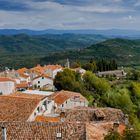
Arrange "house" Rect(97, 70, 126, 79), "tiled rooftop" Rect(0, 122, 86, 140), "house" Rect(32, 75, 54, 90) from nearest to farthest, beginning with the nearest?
"tiled rooftop" Rect(0, 122, 86, 140), "house" Rect(32, 75, 54, 90), "house" Rect(97, 70, 126, 79)

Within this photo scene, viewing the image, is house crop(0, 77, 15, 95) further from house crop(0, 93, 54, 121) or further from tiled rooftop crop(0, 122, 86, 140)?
tiled rooftop crop(0, 122, 86, 140)

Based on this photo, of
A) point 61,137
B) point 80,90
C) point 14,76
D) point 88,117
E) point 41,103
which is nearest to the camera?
point 61,137

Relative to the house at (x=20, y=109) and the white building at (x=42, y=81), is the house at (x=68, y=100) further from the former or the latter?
the white building at (x=42, y=81)

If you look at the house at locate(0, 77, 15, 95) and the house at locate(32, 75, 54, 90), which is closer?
the house at locate(0, 77, 15, 95)

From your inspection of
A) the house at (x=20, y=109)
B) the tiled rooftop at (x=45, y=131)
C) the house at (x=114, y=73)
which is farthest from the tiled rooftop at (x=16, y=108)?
the house at (x=114, y=73)

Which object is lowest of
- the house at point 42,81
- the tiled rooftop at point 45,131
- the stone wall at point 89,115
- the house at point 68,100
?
the house at point 42,81

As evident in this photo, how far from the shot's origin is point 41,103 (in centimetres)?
4084

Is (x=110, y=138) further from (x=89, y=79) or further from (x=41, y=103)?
(x=89, y=79)

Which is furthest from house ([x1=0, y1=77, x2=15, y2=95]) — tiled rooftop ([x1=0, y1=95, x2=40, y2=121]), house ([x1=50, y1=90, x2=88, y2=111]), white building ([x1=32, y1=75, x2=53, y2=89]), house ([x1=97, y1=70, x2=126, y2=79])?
house ([x1=97, y1=70, x2=126, y2=79])

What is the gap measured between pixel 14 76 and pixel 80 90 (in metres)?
35.8

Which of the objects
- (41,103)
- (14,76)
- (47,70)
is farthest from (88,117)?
(47,70)

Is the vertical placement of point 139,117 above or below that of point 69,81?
below

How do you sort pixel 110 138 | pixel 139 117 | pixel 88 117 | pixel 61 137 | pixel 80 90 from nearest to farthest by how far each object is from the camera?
pixel 110 138 < pixel 61 137 < pixel 88 117 < pixel 139 117 < pixel 80 90

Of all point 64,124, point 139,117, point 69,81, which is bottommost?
point 139,117
